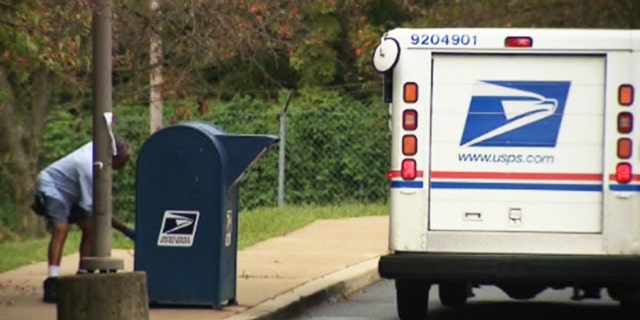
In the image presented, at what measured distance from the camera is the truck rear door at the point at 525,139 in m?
11.8

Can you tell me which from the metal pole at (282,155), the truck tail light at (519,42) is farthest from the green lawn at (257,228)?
the truck tail light at (519,42)

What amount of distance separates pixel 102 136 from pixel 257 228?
33.6 ft

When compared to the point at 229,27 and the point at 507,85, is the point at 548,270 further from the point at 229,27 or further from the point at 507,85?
the point at 229,27

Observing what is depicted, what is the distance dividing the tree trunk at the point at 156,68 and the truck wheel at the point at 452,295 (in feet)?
14.8

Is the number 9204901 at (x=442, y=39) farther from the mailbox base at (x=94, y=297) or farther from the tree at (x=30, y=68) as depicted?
the mailbox base at (x=94, y=297)

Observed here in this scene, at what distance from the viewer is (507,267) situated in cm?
1171

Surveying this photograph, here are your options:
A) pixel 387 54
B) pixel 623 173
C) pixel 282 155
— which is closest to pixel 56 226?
pixel 387 54

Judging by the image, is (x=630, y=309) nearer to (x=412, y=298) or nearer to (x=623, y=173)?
(x=412, y=298)

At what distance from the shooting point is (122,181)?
27.7 m

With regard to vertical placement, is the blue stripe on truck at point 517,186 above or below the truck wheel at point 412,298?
above

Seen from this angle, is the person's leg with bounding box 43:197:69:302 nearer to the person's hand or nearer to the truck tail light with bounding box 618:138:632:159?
the person's hand

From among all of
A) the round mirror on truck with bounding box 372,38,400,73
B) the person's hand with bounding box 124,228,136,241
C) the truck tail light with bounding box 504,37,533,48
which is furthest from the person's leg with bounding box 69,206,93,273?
the truck tail light with bounding box 504,37,533,48

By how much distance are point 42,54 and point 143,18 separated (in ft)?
10.6

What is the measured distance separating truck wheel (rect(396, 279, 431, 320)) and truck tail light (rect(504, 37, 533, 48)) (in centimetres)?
Answer: 206
